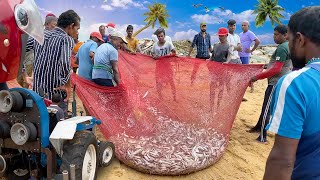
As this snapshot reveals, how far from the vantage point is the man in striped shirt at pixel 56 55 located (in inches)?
148

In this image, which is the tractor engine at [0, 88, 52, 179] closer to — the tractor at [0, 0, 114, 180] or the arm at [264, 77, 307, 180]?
the tractor at [0, 0, 114, 180]

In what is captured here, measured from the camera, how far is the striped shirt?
374 cm

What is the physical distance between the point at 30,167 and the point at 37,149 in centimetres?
35

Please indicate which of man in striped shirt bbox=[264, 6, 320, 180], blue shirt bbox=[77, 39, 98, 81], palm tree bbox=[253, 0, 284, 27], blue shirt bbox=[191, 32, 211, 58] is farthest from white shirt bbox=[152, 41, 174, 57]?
palm tree bbox=[253, 0, 284, 27]

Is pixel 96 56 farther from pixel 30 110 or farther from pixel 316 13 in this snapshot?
pixel 316 13

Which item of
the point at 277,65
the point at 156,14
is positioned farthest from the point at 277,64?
the point at 156,14

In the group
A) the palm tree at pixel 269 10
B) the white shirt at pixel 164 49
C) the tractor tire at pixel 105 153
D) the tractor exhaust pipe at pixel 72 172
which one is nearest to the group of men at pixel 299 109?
Answer: the tractor exhaust pipe at pixel 72 172

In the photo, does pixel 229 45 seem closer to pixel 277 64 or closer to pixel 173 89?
pixel 277 64

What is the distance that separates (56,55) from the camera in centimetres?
376

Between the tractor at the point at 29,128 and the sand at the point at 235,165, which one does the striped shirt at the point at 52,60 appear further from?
the sand at the point at 235,165

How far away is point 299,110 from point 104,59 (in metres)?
3.89

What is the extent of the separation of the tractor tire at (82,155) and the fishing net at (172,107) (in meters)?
0.80

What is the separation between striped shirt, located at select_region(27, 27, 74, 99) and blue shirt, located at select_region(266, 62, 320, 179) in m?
2.79

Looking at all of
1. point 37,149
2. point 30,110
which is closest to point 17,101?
point 30,110
